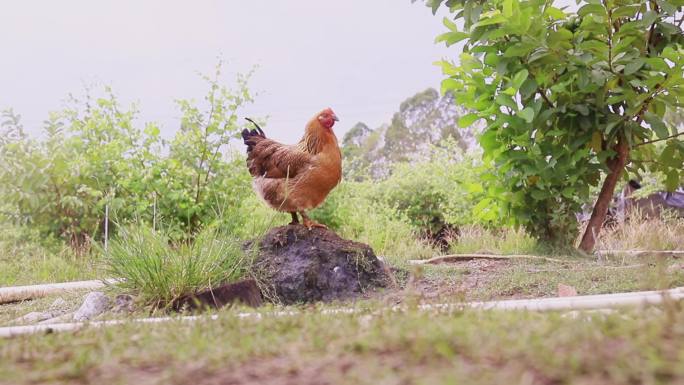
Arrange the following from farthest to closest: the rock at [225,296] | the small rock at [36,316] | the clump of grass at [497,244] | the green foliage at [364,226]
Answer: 1. the green foliage at [364,226]
2. the clump of grass at [497,244]
3. the small rock at [36,316]
4. the rock at [225,296]

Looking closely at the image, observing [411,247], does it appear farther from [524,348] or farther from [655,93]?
[524,348]

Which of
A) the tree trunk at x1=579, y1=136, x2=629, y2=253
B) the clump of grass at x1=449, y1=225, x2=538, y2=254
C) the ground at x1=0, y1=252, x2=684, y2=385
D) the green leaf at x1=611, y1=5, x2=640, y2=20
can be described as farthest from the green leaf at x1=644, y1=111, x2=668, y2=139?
the ground at x1=0, y1=252, x2=684, y2=385

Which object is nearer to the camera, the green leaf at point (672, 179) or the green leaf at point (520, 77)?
the green leaf at point (520, 77)

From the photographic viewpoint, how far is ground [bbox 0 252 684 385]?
2.81 ft

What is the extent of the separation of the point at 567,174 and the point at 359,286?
1805 millimetres

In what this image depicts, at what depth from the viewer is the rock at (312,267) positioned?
3424 mm

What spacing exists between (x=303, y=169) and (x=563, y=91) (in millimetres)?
1912

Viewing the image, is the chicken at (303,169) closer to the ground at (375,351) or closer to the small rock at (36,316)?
the small rock at (36,316)

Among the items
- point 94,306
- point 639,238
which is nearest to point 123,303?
point 94,306

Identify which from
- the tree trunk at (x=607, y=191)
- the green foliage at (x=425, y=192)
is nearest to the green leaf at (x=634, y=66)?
the tree trunk at (x=607, y=191)

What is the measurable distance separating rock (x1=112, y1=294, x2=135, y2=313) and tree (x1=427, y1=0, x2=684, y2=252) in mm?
2451

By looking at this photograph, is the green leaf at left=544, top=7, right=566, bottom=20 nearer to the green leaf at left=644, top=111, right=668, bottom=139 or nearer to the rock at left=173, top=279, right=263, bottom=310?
the green leaf at left=644, top=111, right=668, bottom=139

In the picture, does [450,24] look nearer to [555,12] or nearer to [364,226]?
[555,12]

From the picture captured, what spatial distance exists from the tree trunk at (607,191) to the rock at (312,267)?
1.97 m
